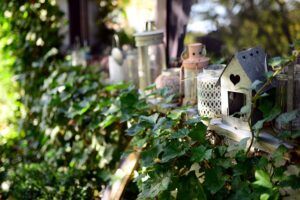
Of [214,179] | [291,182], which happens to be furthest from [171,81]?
[291,182]

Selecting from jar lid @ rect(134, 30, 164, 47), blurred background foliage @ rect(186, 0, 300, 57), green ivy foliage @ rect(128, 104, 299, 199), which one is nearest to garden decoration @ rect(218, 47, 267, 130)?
green ivy foliage @ rect(128, 104, 299, 199)

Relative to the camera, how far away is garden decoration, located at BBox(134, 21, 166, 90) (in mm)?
2111

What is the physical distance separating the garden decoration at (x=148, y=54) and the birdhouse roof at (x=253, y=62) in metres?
0.79

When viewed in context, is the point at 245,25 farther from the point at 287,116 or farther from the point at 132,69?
the point at 287,116

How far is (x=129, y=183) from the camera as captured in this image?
6.76ft

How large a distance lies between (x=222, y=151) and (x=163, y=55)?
3.83ft

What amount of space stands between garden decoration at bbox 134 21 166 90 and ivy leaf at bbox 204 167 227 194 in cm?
97

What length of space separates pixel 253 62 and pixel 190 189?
0.51 metres

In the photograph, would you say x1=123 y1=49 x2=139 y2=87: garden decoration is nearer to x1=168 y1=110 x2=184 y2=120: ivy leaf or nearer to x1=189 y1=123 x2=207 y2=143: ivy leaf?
x1=168 y1=110 x2=184 y2=120: ivy leaf

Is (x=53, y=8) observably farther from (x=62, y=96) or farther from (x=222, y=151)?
(x=222, y=151)

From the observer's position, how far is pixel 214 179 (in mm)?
1312

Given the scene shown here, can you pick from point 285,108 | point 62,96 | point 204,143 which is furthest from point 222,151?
point 62,96

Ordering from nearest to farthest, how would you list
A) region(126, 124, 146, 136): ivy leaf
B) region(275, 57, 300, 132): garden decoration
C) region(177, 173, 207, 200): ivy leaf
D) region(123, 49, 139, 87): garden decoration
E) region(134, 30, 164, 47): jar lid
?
1. region(275, 57, 300, 132): garden decoration
2. region(177, 173, 207, 200): ivy leaf
3. region(126, 124, 146, 136): ivy leaf
4. region(134, 30, 164, 47): jar lid
5. region(123, 49, 139, 87): garden decoration

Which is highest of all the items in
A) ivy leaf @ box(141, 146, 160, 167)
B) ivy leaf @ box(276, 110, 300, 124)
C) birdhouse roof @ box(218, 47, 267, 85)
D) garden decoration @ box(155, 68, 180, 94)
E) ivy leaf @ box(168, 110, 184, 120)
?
birdhouse roof @ box(218, 47, 267, 85)
